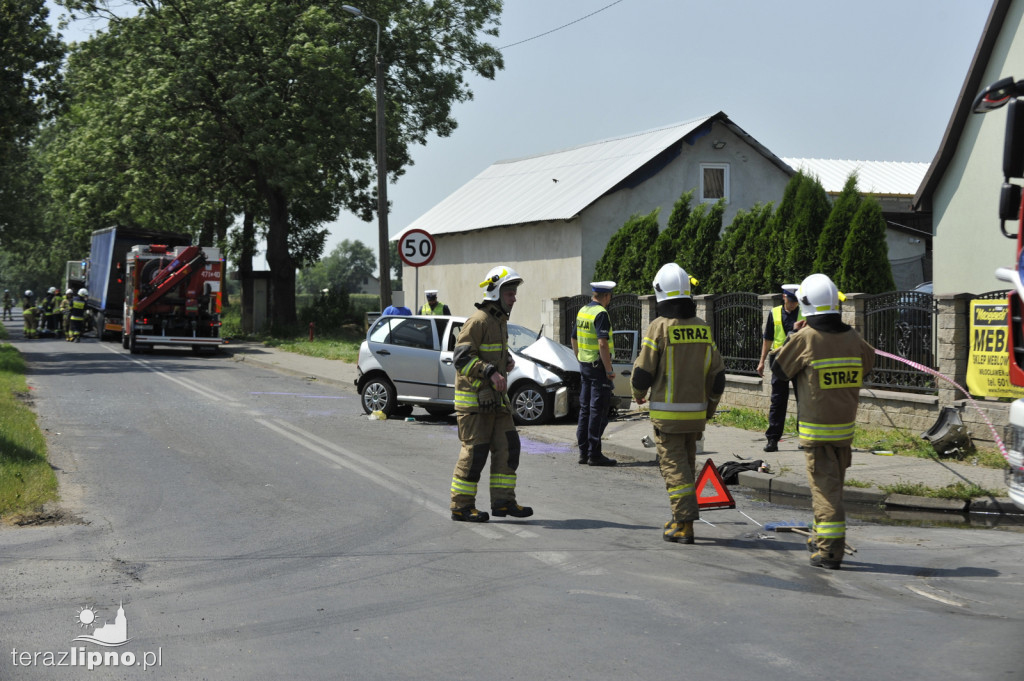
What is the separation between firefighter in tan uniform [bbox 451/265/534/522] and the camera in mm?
8211

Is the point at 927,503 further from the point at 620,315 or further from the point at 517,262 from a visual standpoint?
the point at 517,262

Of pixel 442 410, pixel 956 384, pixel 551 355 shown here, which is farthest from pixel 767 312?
pixel 442 410

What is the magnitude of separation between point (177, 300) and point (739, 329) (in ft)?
62.1

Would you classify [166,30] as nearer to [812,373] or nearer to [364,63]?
[364,63]

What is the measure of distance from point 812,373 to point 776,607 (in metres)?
1.86

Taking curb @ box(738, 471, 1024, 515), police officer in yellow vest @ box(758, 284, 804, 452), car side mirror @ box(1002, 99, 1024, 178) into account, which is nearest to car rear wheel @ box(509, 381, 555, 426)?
police officer in yellow vest @ box(758, 284, 804, 452)

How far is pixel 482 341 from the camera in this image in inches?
327

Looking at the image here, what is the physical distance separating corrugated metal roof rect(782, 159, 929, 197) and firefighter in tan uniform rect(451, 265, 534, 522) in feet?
123

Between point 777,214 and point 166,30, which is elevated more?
point 166,30

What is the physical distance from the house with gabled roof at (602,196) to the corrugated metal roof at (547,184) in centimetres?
7

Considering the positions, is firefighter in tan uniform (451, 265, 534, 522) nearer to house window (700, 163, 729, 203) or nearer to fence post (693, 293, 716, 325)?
fence post (693, 293, 716, 325)

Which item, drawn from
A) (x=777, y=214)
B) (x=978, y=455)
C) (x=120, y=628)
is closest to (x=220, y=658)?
(x=120, y=628)

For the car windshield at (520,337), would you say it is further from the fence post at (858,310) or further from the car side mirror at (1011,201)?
the car side mirror at (1011,201)

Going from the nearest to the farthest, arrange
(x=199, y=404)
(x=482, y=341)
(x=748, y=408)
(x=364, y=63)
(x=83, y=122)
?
(x=482, y=341)
(x=748, y=408)
(x=199, y=404)
(x=364, y=63)
(x=83, y=122)
